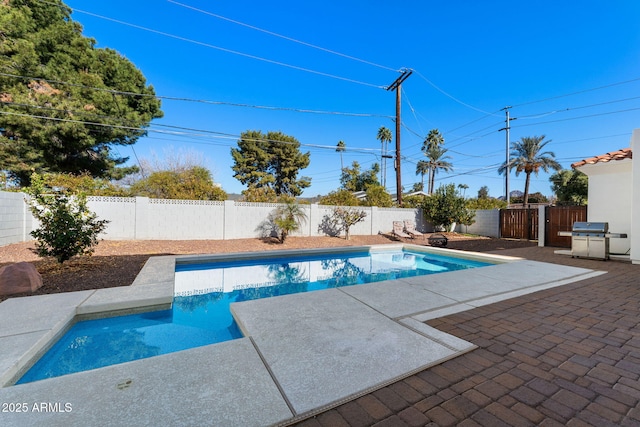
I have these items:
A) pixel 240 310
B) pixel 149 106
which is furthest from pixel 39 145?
pixel 240 310

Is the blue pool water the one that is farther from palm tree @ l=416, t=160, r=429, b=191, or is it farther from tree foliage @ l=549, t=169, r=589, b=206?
palm tree @ l=416, t=160, r=429, b=191

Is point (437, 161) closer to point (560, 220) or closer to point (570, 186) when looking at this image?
point (570, 186)

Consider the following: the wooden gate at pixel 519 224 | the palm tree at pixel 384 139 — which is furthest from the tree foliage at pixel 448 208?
the palm tree at pixel 384 139

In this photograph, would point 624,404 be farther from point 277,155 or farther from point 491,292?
point 277,155

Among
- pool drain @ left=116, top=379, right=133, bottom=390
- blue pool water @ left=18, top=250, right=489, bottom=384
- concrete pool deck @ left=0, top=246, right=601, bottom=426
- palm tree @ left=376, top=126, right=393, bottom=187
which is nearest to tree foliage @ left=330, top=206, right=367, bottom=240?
blue pool water @ left=18, top=250, right=489, bottom=384

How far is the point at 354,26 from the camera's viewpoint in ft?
36.8

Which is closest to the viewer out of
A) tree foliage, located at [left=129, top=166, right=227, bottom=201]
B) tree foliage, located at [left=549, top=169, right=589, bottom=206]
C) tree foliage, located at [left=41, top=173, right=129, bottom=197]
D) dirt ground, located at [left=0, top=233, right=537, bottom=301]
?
dirt ground, located at [left=0, top=233, right=537, bottom=301]

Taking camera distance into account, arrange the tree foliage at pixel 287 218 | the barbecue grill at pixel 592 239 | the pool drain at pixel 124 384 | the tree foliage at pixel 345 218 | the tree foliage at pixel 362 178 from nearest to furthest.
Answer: the pool drain at pixel 124 384 < the barbecue grill at pixel 592 239 < the tree foliage at pixel 287 218 < the tree foliage at pixel 345 218 < the tree foliage at pixel 362 178

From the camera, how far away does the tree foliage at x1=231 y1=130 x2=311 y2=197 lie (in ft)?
78.9

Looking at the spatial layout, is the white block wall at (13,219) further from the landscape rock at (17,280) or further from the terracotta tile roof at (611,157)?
the terracotta tile roof at (611,157)

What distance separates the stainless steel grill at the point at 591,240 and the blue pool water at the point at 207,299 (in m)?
2.63

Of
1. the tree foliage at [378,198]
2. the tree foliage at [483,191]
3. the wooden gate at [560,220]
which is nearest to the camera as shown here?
the wooden gate at [560,220]

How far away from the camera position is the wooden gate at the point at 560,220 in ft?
32.6

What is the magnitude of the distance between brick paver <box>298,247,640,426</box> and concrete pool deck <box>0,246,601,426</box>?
5.9 inches
